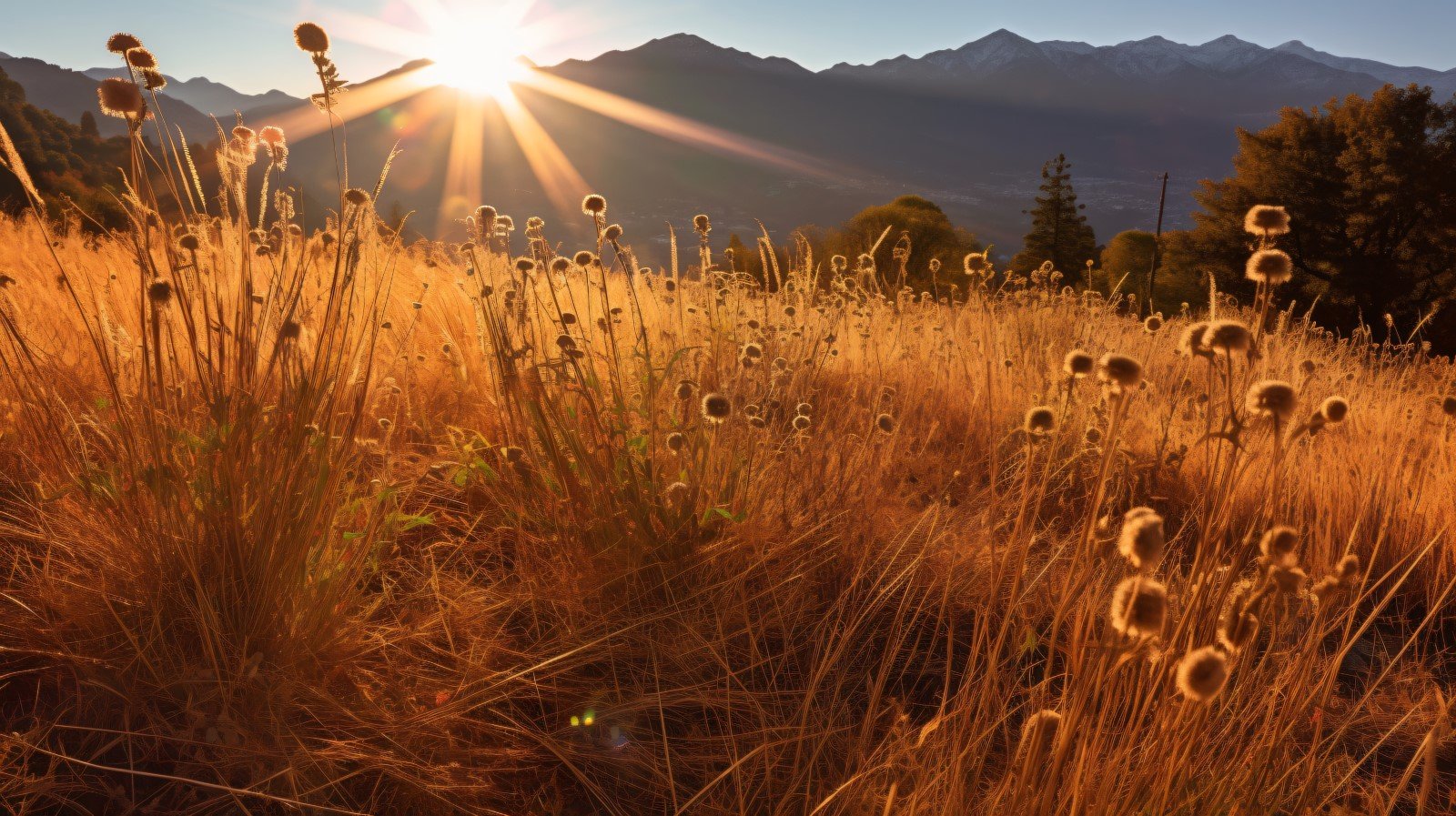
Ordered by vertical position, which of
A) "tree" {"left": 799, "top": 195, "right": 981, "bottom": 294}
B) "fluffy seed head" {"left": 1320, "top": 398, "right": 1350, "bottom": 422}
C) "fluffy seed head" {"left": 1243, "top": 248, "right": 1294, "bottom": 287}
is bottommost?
"tree" {"left": 799, "top": 195, "right": 981, "bottom": 294}

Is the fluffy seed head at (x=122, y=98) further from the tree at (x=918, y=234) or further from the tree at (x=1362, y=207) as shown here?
the tree at (x=918, y=234)

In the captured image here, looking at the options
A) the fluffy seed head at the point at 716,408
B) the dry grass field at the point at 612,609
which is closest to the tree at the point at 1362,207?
the dry grass field at the point at 612,609

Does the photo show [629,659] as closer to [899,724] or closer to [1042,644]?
[899,724]

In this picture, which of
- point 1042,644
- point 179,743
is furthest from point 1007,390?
point 179,743

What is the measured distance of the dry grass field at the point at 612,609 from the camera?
1255 millimetres

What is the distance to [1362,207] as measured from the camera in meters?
23.8

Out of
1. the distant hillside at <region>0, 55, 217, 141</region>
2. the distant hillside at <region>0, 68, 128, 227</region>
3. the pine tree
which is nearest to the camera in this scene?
the distant hillside at <region>0, 68, 128, 227</region>

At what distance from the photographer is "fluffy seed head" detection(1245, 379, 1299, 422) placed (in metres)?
1.02

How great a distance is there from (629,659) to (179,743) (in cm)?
92

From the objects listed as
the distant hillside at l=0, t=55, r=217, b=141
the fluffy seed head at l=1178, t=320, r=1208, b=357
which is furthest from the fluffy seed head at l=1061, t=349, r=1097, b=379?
the distant hillside at l=0, t=55, r=217, b=141

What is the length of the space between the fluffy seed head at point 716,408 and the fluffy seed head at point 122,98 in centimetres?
143

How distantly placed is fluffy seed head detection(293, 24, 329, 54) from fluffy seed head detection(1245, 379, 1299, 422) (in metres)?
1.94

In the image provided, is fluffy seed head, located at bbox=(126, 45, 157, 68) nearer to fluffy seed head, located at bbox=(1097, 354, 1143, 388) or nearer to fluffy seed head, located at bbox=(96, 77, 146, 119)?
fluffy seed head, located at bbox=(96, 77, 146, 119)

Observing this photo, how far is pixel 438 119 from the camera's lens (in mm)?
122750
